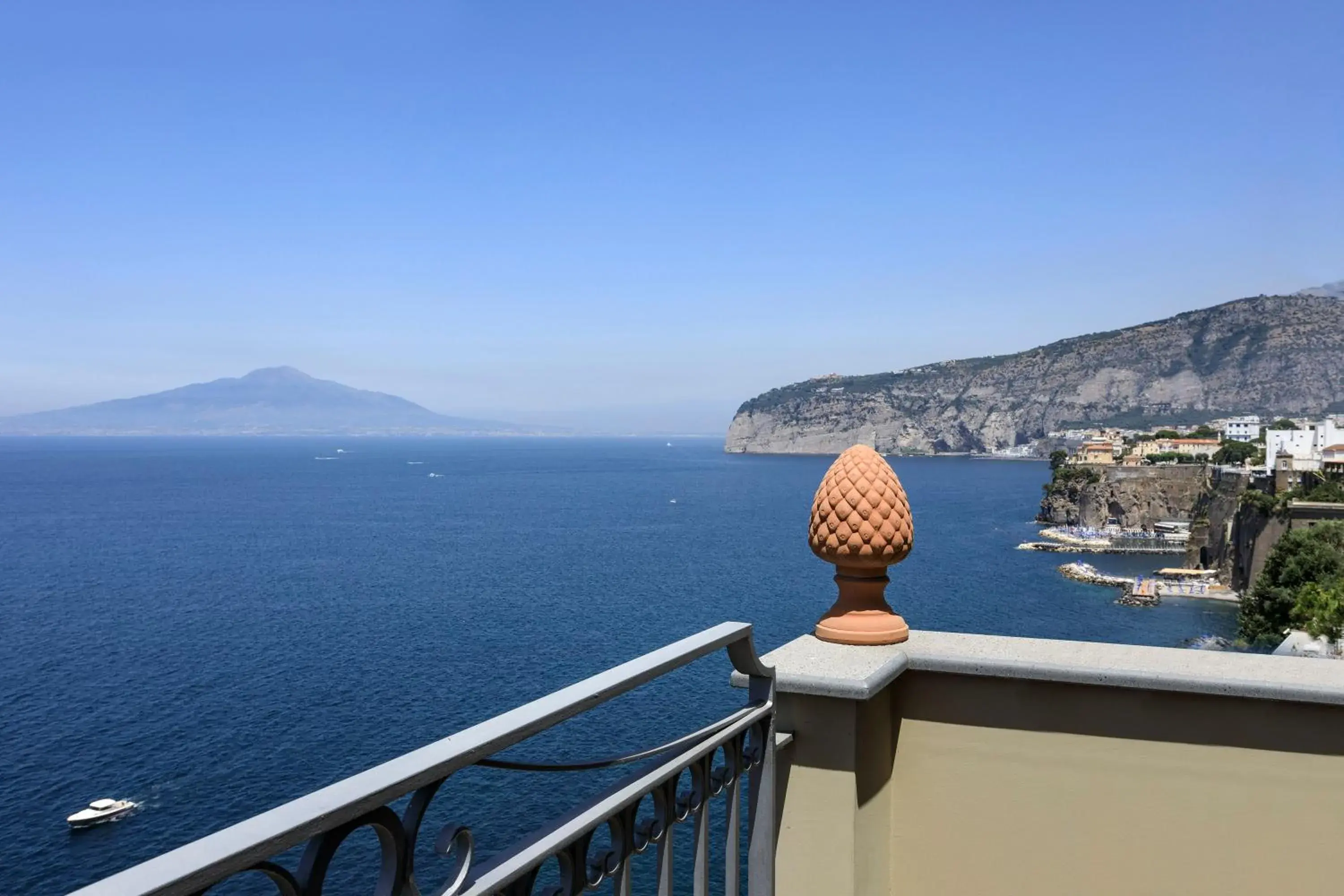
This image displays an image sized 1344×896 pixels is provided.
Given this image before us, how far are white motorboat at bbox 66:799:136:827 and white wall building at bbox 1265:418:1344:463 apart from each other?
57.0 metres

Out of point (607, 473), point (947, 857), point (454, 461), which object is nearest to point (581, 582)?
point (947, 857)

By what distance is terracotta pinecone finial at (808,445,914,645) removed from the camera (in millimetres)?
2479

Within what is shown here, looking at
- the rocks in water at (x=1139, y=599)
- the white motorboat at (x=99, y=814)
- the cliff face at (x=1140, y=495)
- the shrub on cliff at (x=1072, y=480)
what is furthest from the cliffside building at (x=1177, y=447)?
the white motorboat at (x=99, y=814)

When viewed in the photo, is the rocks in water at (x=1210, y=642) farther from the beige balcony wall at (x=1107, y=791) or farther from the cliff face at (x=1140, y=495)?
the cliff face at (x=1140, y=495)

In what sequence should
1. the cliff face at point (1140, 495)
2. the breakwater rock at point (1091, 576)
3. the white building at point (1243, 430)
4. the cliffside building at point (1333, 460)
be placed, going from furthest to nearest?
the white building at point (1243, 430)
the cliff face at point (1140, 495)
the breakwater rock at point (1091, 576)
the cliffside building at point (1333, 460)

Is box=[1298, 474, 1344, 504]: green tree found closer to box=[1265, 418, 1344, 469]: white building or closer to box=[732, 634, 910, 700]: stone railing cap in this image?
box=[1265, 418, 1344, 469]: white building

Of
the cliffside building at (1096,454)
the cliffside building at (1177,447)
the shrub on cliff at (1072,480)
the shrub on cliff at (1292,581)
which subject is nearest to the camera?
the shrub on cliff at (1292,581)

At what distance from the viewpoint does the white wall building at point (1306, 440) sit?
2205 inches

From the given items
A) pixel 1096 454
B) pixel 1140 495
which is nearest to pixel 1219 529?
pixel 1140 495

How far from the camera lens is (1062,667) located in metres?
2.41

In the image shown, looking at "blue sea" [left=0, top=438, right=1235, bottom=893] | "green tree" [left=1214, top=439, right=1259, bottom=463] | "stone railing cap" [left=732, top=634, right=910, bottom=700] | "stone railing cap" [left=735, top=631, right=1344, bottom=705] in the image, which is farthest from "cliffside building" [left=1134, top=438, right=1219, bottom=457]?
"stone railing cap" [left=732, top=634, right=910, bottom=700]

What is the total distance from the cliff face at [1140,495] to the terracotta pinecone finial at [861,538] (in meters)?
72.9

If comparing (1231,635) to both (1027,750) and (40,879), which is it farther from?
(1027,750)

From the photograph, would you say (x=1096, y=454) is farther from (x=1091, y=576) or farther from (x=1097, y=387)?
(x=1097, y=387)
